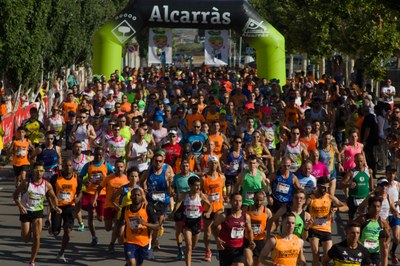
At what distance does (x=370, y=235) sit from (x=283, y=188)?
2.58 m

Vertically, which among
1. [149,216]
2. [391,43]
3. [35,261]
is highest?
[391,43]

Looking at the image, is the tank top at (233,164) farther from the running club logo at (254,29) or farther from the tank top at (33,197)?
the running club logo at (254,29)

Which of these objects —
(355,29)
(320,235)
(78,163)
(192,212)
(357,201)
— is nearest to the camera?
(320,235)

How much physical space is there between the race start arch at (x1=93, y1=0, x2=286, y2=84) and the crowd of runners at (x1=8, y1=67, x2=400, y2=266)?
9953 millimetres

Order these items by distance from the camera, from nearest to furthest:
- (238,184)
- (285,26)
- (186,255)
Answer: (186,255)
(238,184)
(285,26)

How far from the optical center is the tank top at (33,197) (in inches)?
568

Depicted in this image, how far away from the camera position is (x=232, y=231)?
1259cm

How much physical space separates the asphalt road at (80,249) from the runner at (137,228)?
1.61 meters

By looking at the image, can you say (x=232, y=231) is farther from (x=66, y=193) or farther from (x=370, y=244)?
(x=66, y=193)

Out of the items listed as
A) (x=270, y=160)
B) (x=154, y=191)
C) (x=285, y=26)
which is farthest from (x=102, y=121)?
(x=285, y=26)

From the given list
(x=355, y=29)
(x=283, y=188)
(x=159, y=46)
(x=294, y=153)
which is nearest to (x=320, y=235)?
(x=283, y=188)

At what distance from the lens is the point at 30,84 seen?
107 ft

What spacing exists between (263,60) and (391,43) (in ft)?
17.3

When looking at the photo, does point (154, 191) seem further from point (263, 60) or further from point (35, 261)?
point (263, 60)
